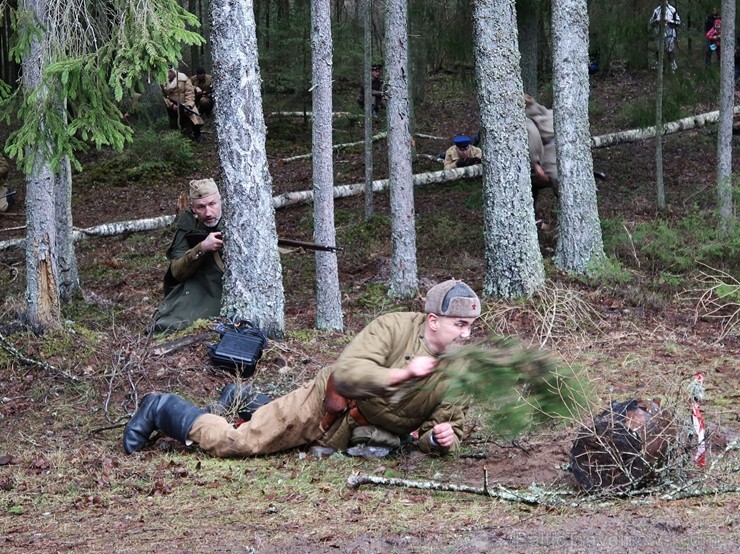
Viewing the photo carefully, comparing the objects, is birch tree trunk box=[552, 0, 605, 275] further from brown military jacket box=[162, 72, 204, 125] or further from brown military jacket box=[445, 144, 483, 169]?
brown military jacket box=[162, 72, 204, 125]

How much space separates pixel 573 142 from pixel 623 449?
309 inches

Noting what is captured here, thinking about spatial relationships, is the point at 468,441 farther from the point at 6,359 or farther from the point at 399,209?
the point at 399,209

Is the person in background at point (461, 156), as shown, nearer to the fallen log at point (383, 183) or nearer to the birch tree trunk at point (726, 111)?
the fallen log at point (383, 183)

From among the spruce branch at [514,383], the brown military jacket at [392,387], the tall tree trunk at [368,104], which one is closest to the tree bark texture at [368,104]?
the tall tree trunk at [368,104]

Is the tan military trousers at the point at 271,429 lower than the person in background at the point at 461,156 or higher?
lower

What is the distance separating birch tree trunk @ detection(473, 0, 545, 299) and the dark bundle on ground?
5.93 meters

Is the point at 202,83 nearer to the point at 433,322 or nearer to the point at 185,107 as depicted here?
the point at 185,107

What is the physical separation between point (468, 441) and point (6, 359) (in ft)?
15.5

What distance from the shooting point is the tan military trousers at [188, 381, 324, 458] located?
6719mm

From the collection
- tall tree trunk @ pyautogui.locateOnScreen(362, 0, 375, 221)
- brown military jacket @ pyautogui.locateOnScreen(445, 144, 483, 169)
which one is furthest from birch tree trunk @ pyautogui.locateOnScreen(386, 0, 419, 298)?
brown military jacket @ pyautogui.locateOnScreen(445, 144, 483, 169)

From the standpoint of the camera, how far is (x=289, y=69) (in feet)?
75.0

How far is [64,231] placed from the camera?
13367 millimetres

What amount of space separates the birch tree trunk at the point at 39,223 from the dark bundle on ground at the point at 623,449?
19.8 feet

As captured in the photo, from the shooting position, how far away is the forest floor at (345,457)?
529 centimetres
